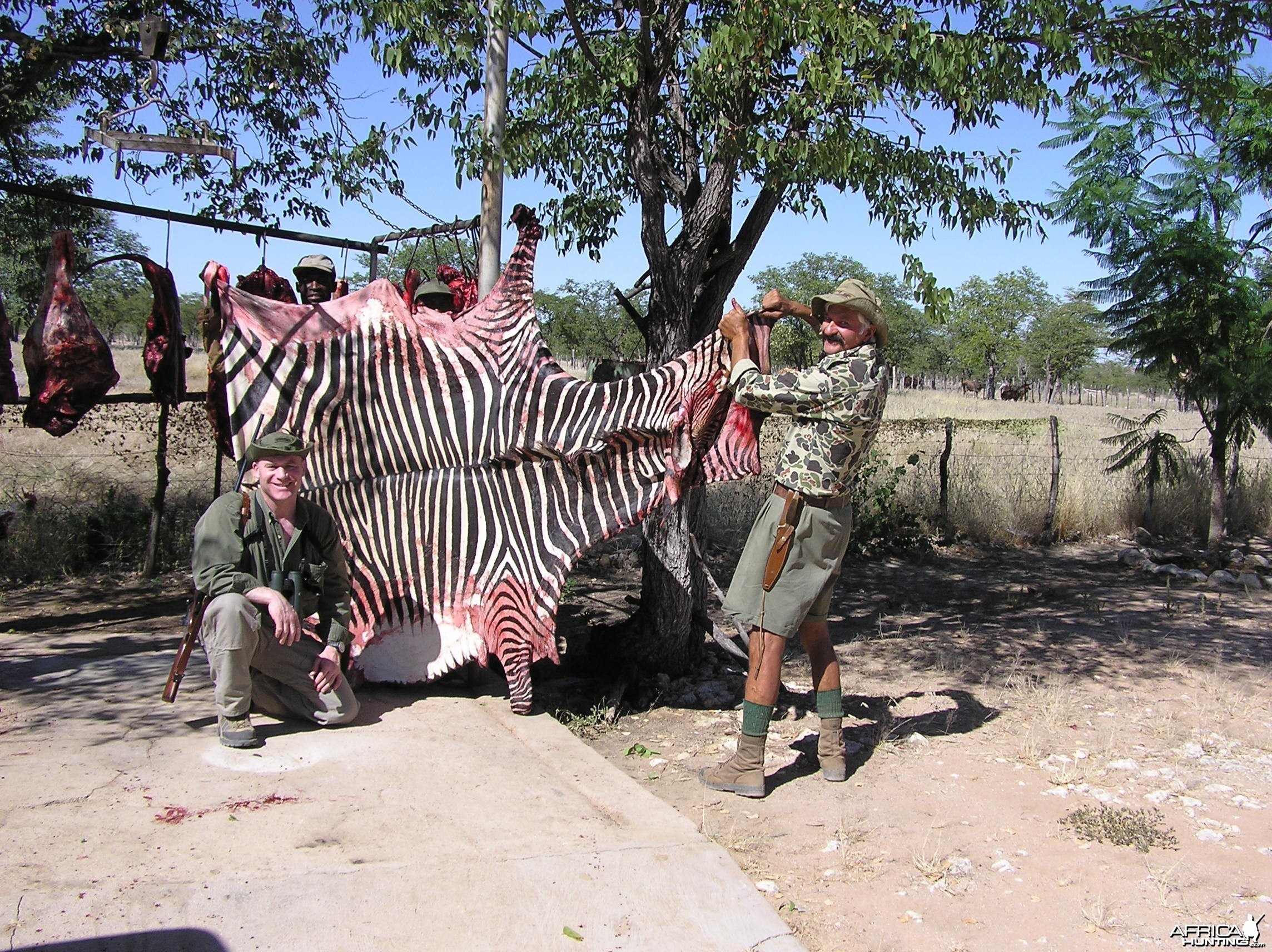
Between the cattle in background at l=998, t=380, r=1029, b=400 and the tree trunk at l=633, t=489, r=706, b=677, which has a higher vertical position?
the cattle in background at l=998, t=380, r=1029, b=400

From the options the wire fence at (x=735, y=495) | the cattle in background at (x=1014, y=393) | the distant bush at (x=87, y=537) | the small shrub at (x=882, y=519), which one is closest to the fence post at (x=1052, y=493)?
the wire fence at (x=735, y=495)

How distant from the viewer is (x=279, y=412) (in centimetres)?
506

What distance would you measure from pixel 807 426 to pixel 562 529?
4.81 feet

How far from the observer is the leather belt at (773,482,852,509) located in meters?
4.40

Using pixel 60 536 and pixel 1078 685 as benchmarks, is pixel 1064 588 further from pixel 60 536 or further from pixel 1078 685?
pixel 60 536

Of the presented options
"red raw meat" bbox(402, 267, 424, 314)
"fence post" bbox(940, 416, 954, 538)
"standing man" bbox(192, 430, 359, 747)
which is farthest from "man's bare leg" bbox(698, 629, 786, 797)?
"fence post" bbox(940, 416, 954, 538)

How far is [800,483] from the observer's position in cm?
439

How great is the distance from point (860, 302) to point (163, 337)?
14.3 feet

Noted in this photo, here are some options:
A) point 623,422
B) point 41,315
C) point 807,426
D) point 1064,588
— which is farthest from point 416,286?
point 1064,588

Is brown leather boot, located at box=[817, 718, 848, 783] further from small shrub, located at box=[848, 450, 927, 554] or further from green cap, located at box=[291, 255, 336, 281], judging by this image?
small shrub, located at box=[848, 450, 927, 554]

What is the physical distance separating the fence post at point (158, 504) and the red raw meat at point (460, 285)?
261cm

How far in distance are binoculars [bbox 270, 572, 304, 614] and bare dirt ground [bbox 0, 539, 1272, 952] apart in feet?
5.84

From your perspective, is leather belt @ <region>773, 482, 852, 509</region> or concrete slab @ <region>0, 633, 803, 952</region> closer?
concrete slab @ <region>0, 633, 803, 952</region>

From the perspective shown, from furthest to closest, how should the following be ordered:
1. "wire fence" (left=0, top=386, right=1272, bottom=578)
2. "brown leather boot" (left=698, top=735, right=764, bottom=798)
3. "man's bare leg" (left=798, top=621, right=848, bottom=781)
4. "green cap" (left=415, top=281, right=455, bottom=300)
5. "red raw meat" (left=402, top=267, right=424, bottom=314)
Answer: "wire fence" (left=0, top=386, right=1272, bottom=578) < "green cap" (left=415, top=281, right=455, bottom=300) < "red raw meat" (left=402, top=267, right=424, bottom=314) < "man's bare leg" (left=798, top=621, right=848, bottom=781) < "brown leather boot" (left=698, top=735, right=764, bottom=798)
